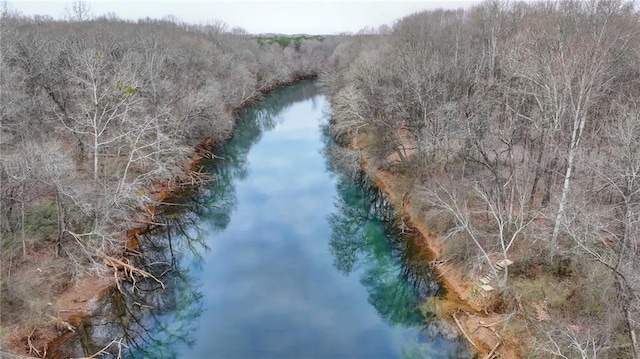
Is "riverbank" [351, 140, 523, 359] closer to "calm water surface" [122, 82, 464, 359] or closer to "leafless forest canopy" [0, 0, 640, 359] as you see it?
"leafless forest canopy" [0, 0, 640, 359]

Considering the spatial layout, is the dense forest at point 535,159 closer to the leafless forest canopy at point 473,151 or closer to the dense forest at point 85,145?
the leafless forest canopy at point 473,151

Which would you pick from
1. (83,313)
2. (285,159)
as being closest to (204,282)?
(83,313)

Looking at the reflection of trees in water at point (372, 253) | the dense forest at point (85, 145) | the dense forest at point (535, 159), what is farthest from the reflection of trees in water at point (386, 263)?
the dense forest at point (85, 145)

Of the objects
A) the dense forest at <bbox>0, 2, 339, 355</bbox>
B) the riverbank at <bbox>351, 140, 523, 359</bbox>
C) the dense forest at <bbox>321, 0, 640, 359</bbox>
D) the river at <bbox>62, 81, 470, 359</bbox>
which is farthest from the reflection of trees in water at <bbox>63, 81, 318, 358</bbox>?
the riverbank at <bbox>351, 140, 523, 359</bbox>

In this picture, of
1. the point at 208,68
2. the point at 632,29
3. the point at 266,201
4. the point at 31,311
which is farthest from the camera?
the point at 208,68

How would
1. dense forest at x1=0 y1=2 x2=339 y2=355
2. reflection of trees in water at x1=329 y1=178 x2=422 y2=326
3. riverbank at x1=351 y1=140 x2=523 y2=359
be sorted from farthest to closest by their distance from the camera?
reflection of trees in water at x1=329 y1=178 x2=422 y2=326 → dense forest at x1=0 y1=2 x2=339 y2=355 → riverbank at x1=351 y1=140 x2=523 y2=359

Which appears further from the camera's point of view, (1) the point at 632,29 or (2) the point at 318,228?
(2) the point at 318,228

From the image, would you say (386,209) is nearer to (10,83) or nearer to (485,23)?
(485,23)
